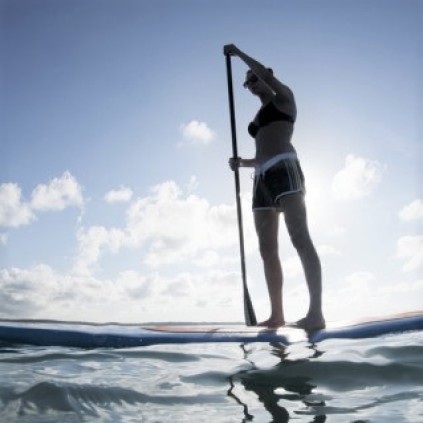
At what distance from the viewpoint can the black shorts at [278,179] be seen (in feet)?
13.4

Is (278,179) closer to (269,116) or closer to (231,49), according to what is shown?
(269,116)

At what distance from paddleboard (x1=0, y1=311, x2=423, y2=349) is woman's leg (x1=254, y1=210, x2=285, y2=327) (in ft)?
1.24

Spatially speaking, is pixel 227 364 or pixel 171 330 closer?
pixel 227 364

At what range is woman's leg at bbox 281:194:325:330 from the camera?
12.6 ft

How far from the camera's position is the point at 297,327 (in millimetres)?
3818

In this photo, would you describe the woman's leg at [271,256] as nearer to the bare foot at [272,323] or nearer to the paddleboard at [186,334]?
the bare foot at [272,323]

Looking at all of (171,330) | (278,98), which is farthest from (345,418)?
(278,98)

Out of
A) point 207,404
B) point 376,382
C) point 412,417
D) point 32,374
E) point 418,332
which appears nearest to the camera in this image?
point 412,417

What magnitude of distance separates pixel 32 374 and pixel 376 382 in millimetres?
1865

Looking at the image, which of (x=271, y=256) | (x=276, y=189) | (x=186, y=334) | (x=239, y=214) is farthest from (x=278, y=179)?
(x=186, y=334)

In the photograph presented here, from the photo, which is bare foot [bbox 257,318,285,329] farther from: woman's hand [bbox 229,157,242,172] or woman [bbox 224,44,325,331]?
woman's hand [bbox 229,157,242,172]

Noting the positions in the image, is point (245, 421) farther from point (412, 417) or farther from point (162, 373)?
point (162, 373)

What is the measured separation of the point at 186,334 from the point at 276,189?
1549mm

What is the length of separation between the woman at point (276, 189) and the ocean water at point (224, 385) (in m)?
0.76
